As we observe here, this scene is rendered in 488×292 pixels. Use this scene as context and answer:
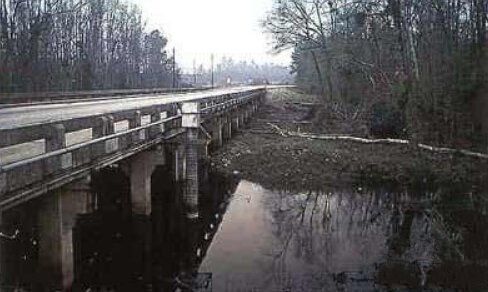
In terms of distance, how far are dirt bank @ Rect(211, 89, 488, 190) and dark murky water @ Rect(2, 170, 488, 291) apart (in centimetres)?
200

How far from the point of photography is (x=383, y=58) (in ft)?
98.7

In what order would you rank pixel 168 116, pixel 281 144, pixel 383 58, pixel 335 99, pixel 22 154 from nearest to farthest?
pixel 22 154
pixel 168 116
pixel 281 144
pixel 383 58
pixel 335 99

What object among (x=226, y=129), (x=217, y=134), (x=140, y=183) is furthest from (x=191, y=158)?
(x=226, y=129)

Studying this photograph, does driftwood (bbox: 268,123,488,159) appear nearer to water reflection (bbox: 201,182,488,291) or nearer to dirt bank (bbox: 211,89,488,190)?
dirt bank (bbox: 211,89,488,190)

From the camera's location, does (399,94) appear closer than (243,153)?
No

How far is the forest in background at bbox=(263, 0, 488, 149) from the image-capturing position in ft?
64.5

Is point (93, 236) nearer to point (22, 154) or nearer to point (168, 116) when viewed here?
point (168, 116)

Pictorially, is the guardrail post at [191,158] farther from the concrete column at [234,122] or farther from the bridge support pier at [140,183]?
the concrete column at [234,122]

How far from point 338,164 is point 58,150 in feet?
47.9

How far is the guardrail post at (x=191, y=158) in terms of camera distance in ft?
43.5

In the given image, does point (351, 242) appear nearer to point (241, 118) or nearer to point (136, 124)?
point (136, 124)

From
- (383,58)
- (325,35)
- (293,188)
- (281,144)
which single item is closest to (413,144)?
(281,144)

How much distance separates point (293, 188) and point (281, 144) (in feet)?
19.3

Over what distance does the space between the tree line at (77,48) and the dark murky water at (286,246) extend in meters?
17.3
